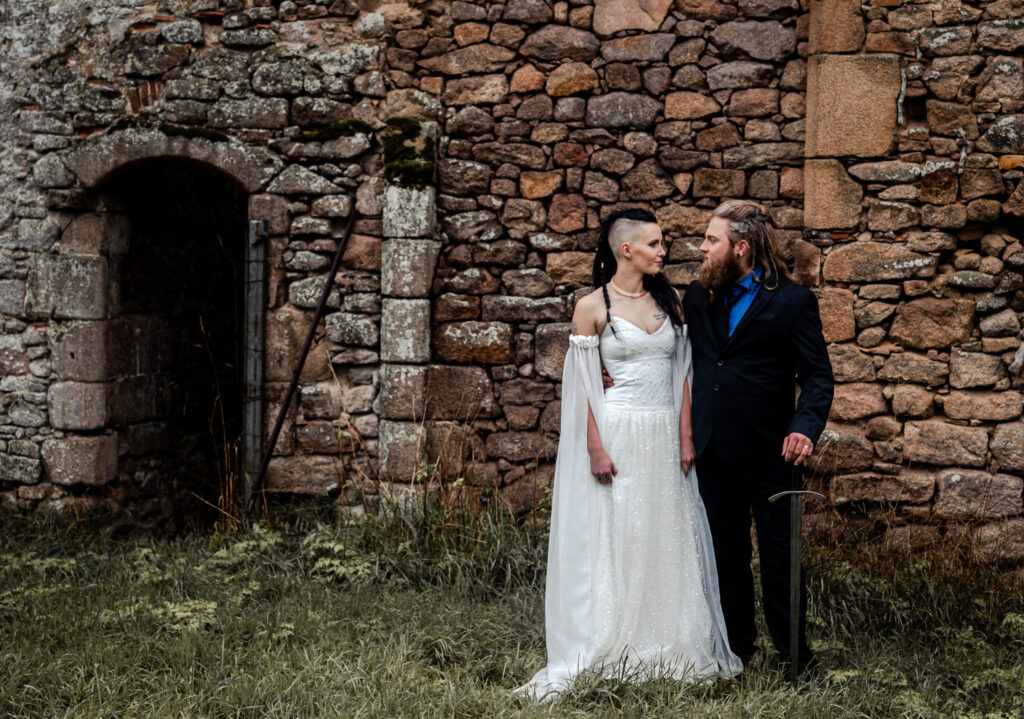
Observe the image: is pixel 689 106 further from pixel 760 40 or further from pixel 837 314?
pixel 837 314

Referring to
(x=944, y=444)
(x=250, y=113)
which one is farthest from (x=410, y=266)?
(x=944, y=444)

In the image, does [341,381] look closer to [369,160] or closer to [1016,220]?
[369,160]

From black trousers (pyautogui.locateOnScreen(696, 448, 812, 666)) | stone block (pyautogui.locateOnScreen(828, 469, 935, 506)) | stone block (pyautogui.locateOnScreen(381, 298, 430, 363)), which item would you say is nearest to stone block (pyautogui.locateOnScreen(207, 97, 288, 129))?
stone block (pyautogui.locateOnScreen(381, 298, 430, 363))

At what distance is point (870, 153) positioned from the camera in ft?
16.4

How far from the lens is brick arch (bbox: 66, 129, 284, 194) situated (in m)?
5.64

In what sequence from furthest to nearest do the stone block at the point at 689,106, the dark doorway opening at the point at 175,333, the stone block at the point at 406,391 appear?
1. the dark doorway opening at the point at 175,333
2. the stone block at the point at 406,391
3. the stone block at the point at 689,106

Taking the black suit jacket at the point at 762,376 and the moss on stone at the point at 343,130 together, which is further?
the moss on stone at the point at 343,130

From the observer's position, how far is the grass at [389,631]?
11.1 feet

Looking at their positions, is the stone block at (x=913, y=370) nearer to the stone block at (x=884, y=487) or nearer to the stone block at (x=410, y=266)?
the stone block at (x=884, y=487)

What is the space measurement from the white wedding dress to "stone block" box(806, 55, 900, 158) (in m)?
2.00

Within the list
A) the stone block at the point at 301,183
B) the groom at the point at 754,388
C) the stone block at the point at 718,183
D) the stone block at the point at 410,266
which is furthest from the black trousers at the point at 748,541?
the stone block at the point at 301,183

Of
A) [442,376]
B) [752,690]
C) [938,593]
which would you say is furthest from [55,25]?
[938,593]

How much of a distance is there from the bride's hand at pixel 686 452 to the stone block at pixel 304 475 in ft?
8.76

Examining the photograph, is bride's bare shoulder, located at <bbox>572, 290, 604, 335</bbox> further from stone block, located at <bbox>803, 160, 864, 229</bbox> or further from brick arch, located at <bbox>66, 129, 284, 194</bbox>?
brick arch, located at <bbox>66, 129, 284, 194</bbox>
